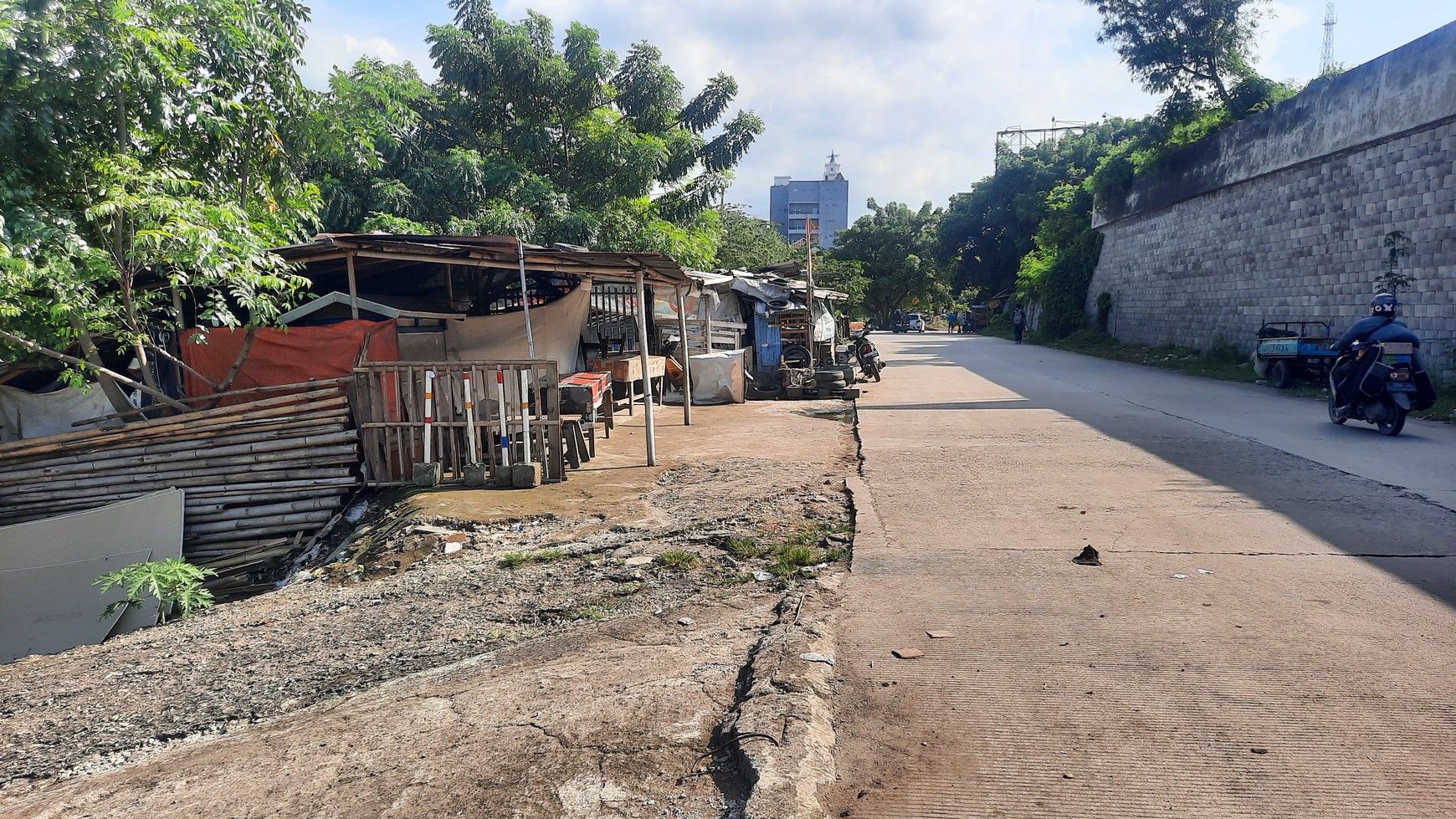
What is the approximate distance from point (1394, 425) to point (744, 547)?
26.4 ft

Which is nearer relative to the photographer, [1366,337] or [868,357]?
[1366,337]

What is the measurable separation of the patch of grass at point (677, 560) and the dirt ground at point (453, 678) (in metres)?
0.03

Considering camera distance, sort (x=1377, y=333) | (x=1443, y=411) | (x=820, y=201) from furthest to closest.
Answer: (x=820, y=201), (x=1443, y=411), (x=1377, y=333)

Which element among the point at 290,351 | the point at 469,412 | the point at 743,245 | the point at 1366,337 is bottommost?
the point at 469,412

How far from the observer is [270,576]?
7.79m

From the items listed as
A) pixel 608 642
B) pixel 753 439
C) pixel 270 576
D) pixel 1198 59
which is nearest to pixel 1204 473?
pixel 753 439

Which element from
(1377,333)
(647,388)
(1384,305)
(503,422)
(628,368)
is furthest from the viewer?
(628,368)

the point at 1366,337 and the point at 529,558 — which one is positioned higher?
the point at 1366,337

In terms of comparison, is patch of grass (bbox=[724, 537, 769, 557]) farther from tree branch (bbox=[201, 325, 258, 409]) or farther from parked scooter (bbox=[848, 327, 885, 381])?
parked scooter (bbox=[848, 327, 885, 381])

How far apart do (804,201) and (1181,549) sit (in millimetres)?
107978

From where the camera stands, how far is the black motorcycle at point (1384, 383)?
9242mm

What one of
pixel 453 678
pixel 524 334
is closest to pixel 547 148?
pixel 524 334

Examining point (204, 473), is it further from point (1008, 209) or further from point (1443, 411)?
point (1008, 209)

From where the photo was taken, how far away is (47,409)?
32.8ft
